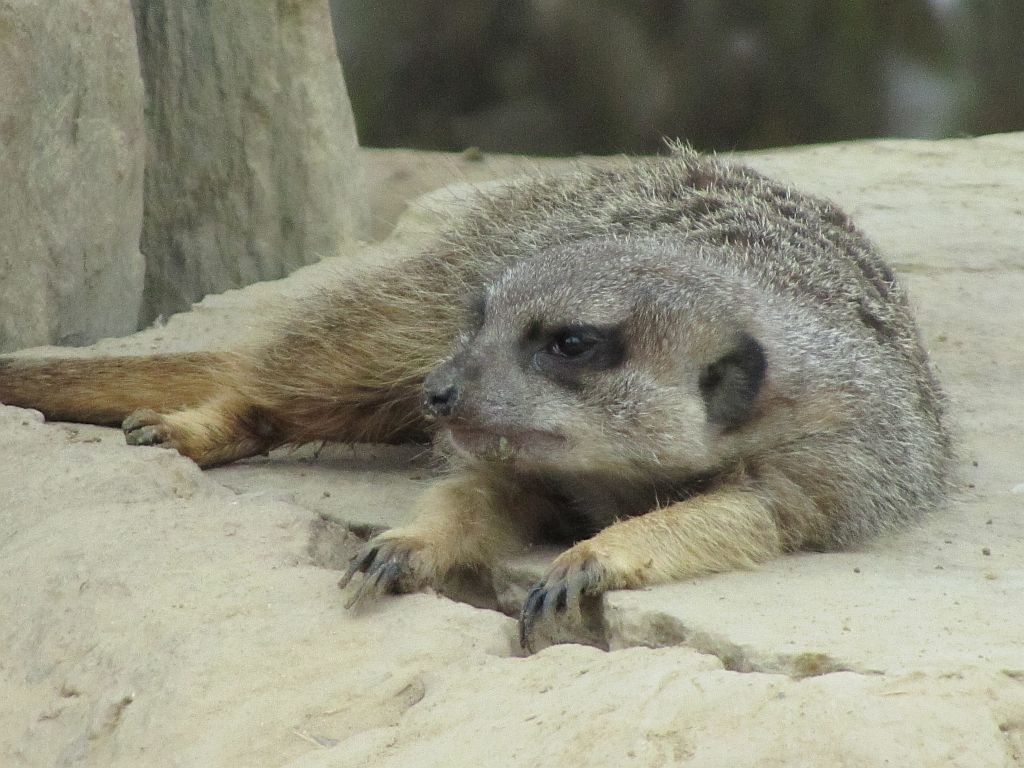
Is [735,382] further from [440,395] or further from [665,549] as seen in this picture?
[440,395]

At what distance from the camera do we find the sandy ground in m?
2.29

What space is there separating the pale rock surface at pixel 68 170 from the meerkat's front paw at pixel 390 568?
206cm

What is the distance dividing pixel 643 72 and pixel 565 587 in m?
8.80

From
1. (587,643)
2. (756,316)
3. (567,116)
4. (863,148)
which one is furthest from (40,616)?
(567,116)

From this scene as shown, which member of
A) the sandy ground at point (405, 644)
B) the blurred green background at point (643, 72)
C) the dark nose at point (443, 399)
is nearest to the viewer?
the sandy ground at point (405, 644)

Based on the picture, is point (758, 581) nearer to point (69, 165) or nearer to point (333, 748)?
point (333, 748)

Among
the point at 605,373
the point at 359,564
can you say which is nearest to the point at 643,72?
the point at 605,373

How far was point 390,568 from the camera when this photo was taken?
3043 millimetres

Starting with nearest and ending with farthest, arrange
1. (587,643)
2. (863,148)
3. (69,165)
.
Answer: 1. (587,643)
2. (69,165)
3. (863,148)

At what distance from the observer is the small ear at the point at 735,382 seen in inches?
132

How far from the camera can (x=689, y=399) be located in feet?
10.8

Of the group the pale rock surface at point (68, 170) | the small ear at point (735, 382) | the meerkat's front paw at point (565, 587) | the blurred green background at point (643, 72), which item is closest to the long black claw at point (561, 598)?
the meerkat's front paw at point (565, 587)

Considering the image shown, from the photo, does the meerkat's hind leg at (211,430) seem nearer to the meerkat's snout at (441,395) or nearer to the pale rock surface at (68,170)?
the pale rock surface at (68,170)

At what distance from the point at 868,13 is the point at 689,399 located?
8.96 m
